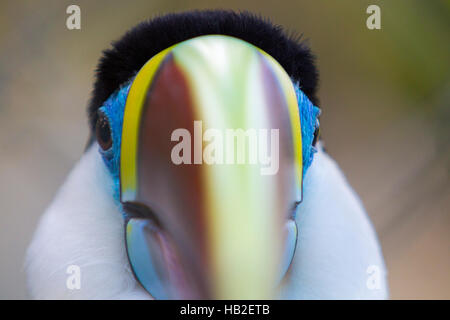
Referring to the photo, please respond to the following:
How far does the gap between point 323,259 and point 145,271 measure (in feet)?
1.22

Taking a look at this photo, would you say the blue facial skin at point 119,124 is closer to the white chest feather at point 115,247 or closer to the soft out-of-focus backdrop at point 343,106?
the white chest feather at point 115,247

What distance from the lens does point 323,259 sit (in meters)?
1.04

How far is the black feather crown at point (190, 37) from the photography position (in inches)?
36.7

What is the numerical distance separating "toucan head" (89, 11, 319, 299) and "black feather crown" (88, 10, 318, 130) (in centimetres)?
5

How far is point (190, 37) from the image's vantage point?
935 mm

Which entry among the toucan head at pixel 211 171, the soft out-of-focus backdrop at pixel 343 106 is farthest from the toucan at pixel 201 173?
the soft out-of-focus backdrop at pixel 343 106

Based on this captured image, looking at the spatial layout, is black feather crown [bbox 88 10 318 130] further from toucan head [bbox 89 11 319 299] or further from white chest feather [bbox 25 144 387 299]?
white chest feather [bbox 25 144 387 299]

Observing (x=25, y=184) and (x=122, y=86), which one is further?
(x=25, y=184)

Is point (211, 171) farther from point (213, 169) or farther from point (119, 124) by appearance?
point (119, 124)

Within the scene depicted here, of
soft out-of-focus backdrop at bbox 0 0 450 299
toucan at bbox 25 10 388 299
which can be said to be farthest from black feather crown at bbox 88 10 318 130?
soft out-of-focus backdrop at bbox 0 0 450 299
